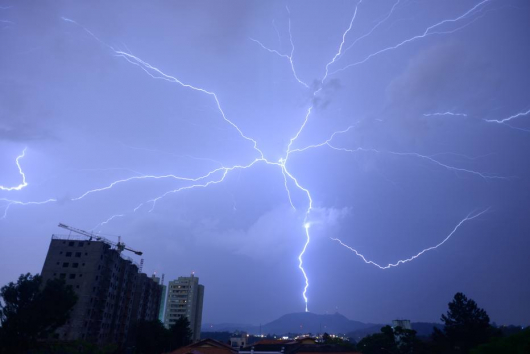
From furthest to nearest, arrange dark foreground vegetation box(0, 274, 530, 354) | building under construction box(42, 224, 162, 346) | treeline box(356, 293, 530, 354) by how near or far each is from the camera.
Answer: building under construction box(42, 224, 162, 346), treeline box(356, 293, 530, 354), dark foreground vegetation box(0, 274, 530, 354)

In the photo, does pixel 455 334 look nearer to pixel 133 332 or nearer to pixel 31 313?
pixel 31 313

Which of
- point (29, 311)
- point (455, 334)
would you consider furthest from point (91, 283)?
point (455, 334)

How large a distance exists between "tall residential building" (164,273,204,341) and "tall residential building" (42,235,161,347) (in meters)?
24.9

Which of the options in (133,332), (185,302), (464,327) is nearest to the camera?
(464,327)

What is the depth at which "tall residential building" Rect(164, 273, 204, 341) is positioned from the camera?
59.9m

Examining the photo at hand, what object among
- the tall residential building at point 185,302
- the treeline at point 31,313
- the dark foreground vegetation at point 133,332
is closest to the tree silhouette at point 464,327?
the dark foreground vegetation at point 133,332

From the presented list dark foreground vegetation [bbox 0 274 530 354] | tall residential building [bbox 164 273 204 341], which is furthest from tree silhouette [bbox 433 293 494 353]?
tall residential building [bbox 164 273 204 341]

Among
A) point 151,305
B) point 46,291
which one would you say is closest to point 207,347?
point 46,291

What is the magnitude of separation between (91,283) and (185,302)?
113 feet

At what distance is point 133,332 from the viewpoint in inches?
1425

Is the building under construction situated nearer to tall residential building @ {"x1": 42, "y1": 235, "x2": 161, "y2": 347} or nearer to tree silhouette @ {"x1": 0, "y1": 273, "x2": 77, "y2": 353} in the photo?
tall residential building @ {"x1": 42, "y1": 235, "x2": 161, "y2": 347}

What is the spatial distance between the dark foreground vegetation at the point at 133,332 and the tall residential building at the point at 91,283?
7.88 feet

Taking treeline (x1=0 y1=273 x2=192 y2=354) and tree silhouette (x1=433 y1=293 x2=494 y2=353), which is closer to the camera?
treeline (x1=0 y1=273 x2=192 y2=354)

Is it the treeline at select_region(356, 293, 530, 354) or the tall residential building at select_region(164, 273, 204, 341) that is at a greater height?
the tall residential building at select_region(164, 273, 204, 341)
